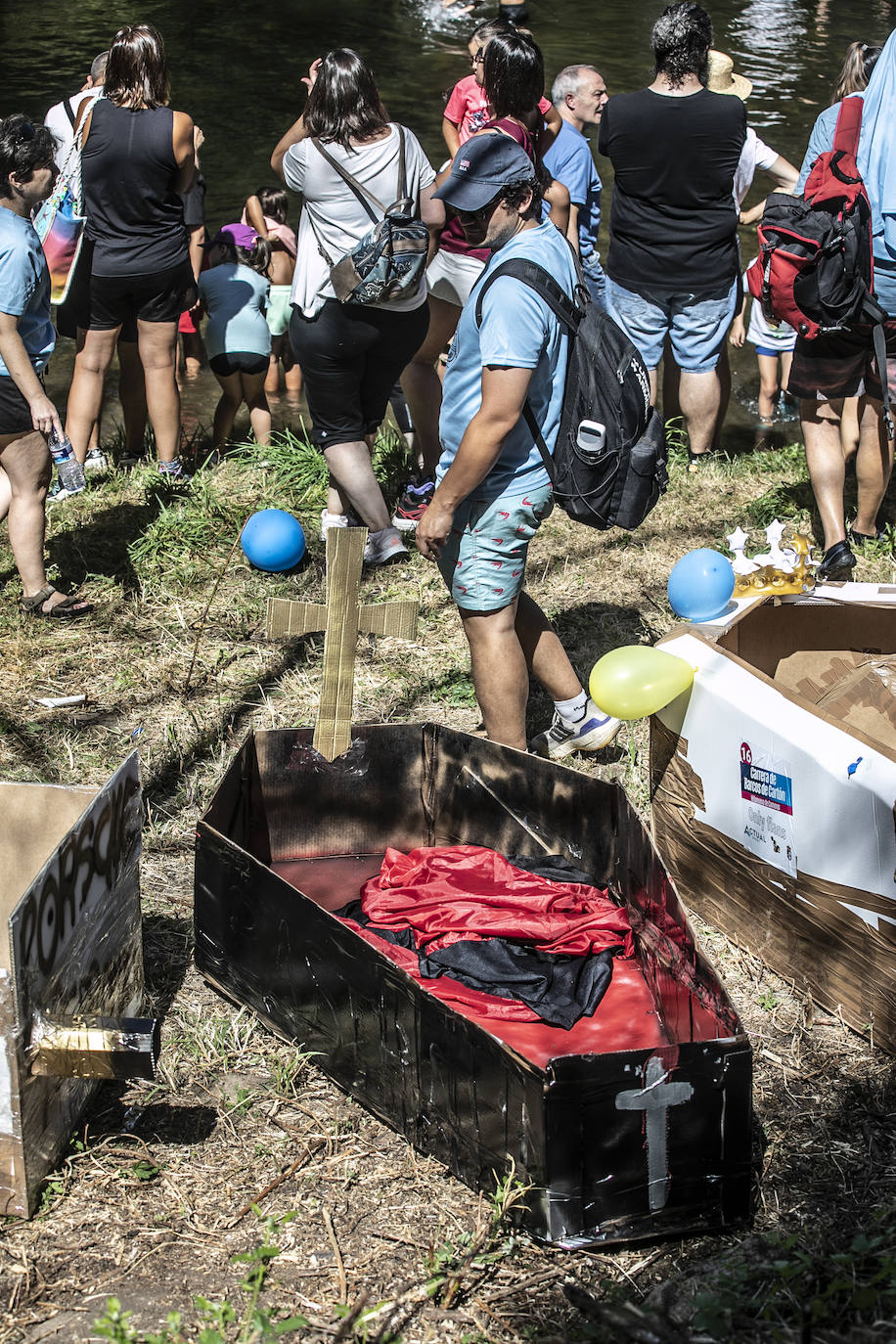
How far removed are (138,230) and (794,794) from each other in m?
4.00

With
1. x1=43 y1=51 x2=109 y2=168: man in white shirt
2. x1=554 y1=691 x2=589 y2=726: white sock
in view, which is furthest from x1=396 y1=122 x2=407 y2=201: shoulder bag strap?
x1=554 y1=691 x2=589 y2=726: white sock

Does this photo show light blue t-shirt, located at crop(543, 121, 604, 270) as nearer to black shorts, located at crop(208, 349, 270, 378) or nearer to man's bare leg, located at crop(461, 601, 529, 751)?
black shorts, located at crop(208, 349, 270, 378)

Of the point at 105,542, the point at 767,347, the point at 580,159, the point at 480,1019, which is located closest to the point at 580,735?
the point at 480,1019

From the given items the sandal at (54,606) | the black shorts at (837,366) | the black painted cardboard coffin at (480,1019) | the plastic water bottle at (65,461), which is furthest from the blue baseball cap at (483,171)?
the sandal at (54,606)

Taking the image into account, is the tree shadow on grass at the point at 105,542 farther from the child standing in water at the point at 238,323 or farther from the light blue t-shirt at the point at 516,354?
the light blue t-shirt at the point at 516,354

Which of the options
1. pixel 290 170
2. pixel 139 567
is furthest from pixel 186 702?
pixel 290 170

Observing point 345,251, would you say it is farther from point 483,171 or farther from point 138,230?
point 483,171

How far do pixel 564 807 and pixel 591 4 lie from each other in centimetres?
2040

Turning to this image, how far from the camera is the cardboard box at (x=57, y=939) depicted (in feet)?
7.67

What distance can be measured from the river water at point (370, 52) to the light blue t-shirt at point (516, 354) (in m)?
7.58

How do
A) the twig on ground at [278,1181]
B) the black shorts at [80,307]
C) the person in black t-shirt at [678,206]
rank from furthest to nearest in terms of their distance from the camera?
the black shorts at [80,307], the person in black t-shirt at [678,206], the twig on ground at [278,1181]

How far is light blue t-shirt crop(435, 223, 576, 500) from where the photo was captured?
10.4 feet

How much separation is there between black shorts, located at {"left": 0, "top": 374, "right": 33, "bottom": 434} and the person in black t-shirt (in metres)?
2.70

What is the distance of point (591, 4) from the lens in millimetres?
20500
